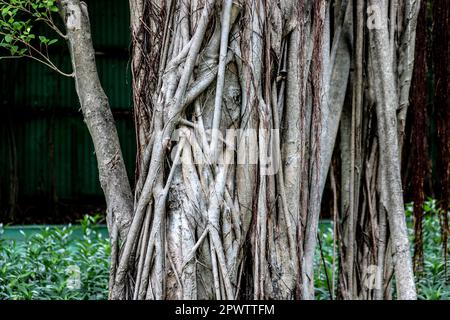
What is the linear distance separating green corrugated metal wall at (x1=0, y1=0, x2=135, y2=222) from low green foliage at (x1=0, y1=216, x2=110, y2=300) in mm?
2756

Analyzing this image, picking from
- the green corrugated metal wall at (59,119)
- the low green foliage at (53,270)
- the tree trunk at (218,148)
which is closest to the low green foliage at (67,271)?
the low green foliage at (53,270)

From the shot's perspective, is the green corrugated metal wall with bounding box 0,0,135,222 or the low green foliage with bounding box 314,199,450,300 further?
the green corrugated metal wall with bounding box 0,0,135,222

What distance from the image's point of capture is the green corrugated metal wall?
27.1ft

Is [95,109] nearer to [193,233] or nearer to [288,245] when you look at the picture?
[193,233]

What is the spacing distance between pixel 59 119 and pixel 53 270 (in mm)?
3763

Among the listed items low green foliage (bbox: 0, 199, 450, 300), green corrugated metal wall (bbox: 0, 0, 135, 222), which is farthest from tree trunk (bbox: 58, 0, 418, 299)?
green corrugated metal wall (bbox: 0, 0, 135, 222)

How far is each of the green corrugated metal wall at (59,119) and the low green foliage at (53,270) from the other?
276 centimetres

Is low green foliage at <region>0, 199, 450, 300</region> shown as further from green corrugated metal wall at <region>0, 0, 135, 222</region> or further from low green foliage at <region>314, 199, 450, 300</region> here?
green corrugated metal wall at <region>0, 0, 135, 222</region>

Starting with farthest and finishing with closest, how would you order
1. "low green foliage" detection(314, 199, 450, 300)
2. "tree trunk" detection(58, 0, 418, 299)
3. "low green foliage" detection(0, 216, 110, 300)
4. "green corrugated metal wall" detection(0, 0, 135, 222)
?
1. "green corrugated metal wall" detection(0, 0, 135, 222)
2. "low green foliage" detection(314, 199, 450, 300)
3. "low green foliage" detection(0, 216, 110, 300)
4. "tree trunk" detection(58, 0, 418, 299)

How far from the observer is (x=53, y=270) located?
4.96 meters

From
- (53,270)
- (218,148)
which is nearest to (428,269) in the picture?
(53,270)

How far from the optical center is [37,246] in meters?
5.54

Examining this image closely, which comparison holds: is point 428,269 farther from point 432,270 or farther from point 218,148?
point 218,148

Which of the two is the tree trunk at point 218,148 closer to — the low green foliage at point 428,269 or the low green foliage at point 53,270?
the low green foliage at point 428,269
